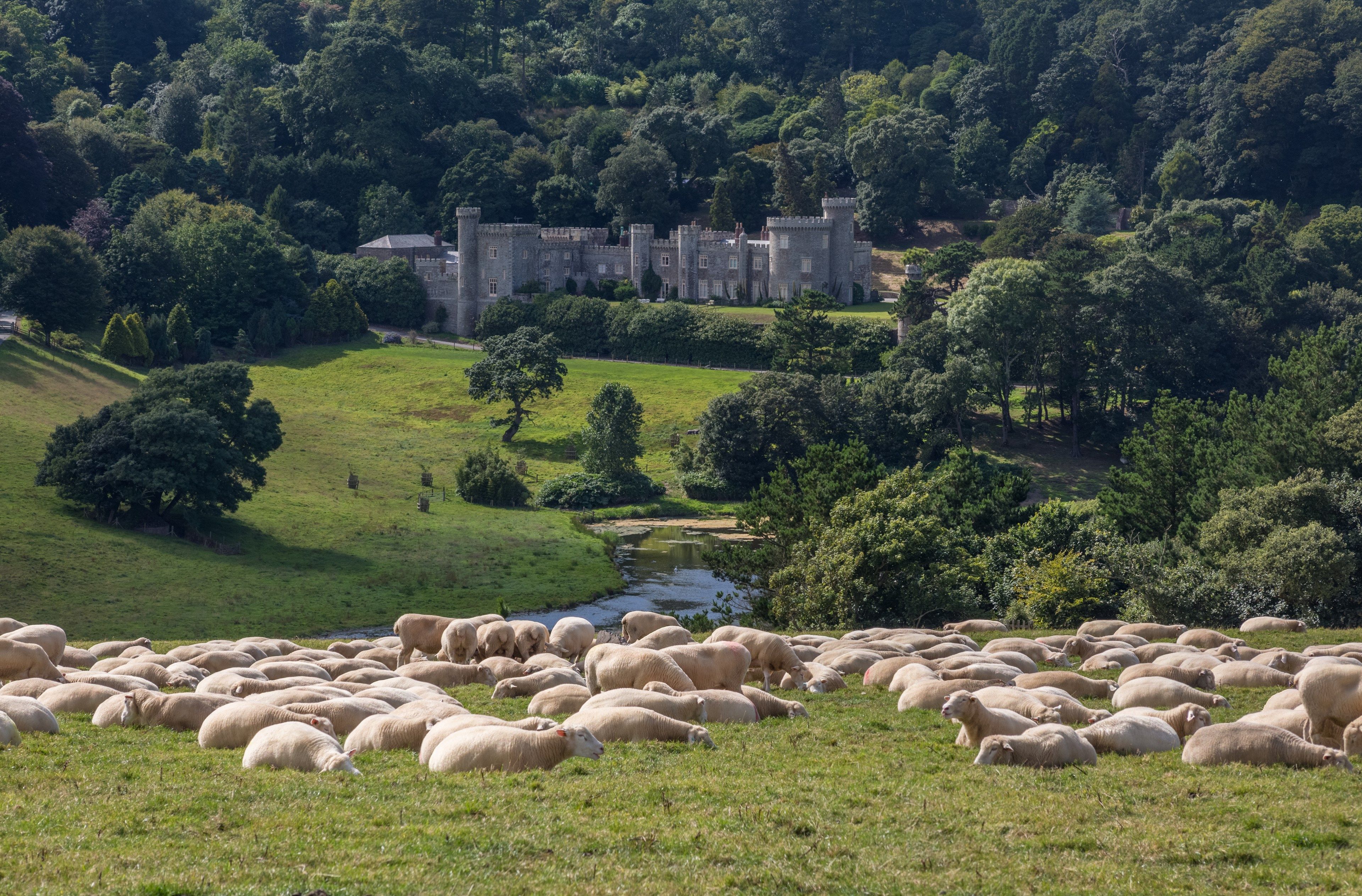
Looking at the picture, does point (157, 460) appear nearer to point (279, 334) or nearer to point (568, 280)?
point (279, 334)

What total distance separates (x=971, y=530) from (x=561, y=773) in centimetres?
3340

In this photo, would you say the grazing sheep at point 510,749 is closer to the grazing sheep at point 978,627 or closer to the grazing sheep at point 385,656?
the grazing sheep at point 385,656

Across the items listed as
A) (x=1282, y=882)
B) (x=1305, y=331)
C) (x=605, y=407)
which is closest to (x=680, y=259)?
(x=605, y=407)

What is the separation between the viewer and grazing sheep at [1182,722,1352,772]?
615 inches

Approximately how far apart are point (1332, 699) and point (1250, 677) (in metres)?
6.24

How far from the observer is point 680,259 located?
109375mm

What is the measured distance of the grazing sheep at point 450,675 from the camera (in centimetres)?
2317

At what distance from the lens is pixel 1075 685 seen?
21703 millimetres

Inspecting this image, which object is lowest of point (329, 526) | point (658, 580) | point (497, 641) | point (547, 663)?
point (658, 580)

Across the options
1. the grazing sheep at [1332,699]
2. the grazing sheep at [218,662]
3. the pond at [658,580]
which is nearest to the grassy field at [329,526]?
the pond at [658,580]

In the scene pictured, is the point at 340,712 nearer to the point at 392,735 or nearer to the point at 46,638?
the point at 392,735

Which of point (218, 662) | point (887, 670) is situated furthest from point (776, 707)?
point (218, 662)

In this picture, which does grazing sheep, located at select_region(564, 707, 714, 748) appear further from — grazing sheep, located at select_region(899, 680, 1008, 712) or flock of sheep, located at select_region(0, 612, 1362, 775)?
grazing sheep, located at select_region(899, 680, 1008, 712)

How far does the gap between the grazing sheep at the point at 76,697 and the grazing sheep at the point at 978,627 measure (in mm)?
20014
